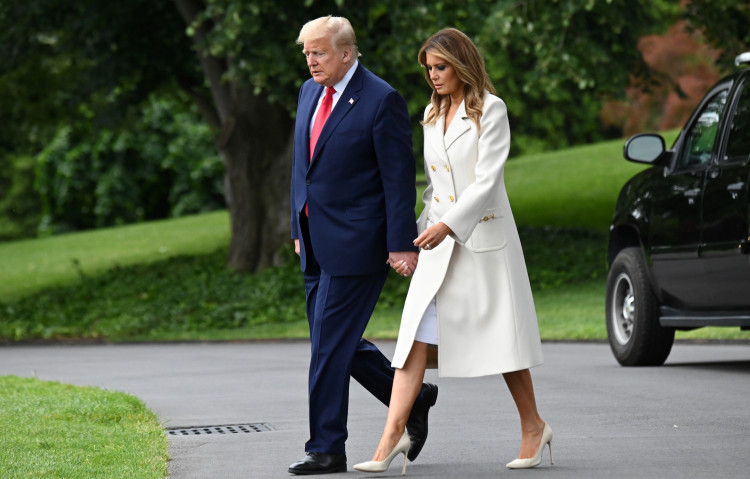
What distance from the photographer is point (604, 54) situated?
2014cm

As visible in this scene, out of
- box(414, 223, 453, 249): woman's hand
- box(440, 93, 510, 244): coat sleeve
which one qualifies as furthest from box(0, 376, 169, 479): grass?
box(440, 93, 510, 244): coat sleeve

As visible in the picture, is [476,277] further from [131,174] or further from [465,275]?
[131,174]

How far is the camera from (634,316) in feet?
35.3

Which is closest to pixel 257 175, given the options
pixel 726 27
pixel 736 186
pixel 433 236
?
pixel 726 27

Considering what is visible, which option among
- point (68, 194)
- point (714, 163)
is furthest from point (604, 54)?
point (68, 194)

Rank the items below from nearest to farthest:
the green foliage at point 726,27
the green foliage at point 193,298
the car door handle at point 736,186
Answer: the car door handle at point 736,186 < the green foliage at point 193,298 < the green foliage at point 726,27

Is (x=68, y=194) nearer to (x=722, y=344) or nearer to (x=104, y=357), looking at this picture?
(x=104, y=357)

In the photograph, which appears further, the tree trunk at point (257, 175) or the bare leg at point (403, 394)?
the tree trunk at point (257, 175)

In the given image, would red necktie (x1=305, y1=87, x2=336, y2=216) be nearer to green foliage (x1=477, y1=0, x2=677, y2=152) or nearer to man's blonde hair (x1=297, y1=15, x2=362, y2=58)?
man's blonde hair (x1=297, y1=15, x2=362, y2=58)

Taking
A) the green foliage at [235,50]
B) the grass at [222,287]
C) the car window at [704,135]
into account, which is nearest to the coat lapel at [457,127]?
the car window at [704,135]

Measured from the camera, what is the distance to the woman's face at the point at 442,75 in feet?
19.6

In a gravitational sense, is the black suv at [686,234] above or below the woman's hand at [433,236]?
below

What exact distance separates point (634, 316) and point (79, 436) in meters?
4.97

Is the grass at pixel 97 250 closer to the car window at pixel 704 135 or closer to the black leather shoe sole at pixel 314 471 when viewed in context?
the car window at pixel 704 135
